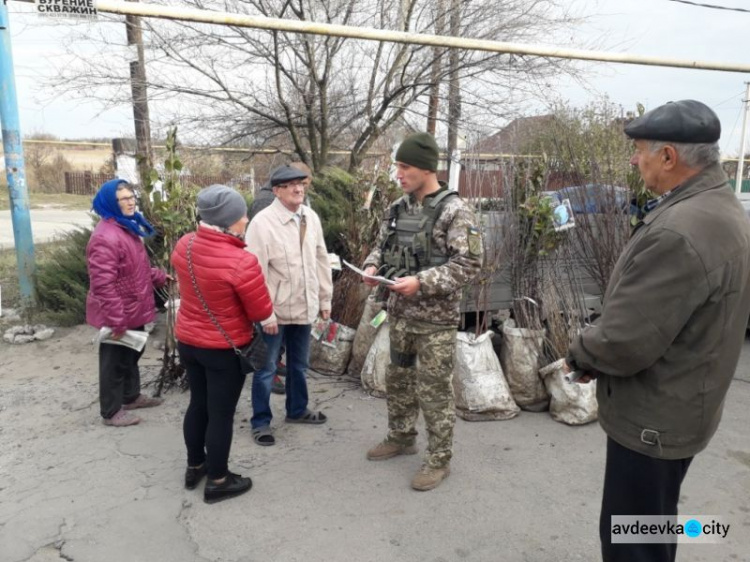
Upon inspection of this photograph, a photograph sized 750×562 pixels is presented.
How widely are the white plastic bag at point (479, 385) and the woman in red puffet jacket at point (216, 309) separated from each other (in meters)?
1.65

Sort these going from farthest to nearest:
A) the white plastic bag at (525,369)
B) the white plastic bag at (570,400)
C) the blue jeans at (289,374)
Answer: the white plastic bag at (525,369), the white plastic bag at (570,400), the blue jeans at (289,374)

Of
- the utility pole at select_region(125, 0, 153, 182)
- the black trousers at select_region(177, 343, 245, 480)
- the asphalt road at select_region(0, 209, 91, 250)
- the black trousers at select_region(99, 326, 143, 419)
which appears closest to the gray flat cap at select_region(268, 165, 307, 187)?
the black trousers at select_region(177, 343, 245, 480)

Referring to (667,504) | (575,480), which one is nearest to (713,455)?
(575,480)

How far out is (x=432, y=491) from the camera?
10.1 ft

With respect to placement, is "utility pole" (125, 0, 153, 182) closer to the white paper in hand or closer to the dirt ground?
the white paper in hand

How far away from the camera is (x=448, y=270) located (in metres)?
2.83

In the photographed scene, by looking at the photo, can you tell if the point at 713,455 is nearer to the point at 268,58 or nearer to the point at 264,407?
the point at 264,407

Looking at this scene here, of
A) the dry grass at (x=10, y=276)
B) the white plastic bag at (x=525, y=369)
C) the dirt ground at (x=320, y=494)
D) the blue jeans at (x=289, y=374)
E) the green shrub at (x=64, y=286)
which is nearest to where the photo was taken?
the dirt ground at (x=320, y=494)

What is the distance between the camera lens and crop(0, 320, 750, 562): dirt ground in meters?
2.61

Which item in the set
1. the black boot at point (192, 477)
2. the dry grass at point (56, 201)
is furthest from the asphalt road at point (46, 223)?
the black boot at point (192, 477)

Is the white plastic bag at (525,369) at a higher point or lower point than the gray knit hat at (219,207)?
lower

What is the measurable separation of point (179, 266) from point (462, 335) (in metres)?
2.11

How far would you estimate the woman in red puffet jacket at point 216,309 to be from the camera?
271 centimetres

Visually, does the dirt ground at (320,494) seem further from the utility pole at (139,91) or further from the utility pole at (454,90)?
the utility pole at (454,90)
